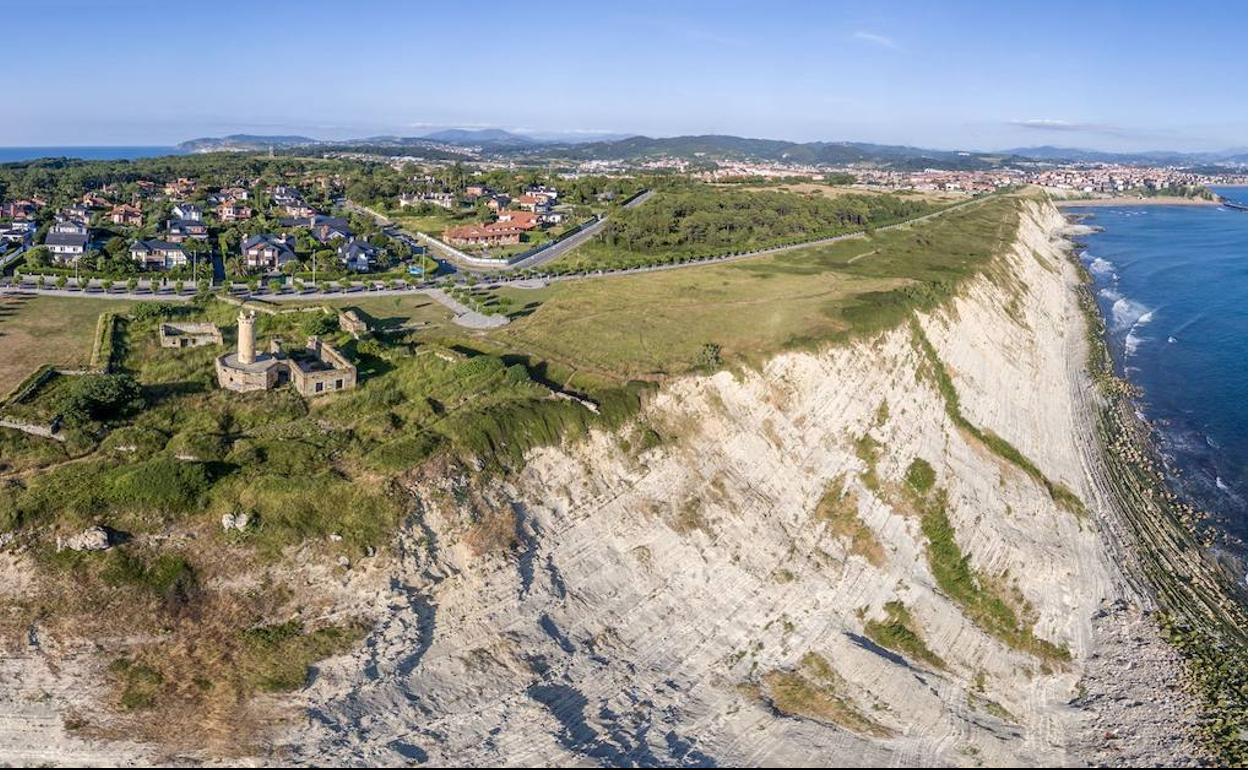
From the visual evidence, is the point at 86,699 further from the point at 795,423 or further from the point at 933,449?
the point at 933,449

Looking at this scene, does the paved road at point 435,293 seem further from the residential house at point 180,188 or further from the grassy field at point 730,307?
the residential house at point 180,188

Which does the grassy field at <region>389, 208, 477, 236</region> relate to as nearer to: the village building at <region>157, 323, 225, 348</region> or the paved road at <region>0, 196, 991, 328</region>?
the paved road at <region>0, 196, 991, 328</region>

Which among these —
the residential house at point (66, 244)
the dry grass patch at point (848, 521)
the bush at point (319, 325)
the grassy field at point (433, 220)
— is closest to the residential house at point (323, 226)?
the grassy field at point (433, 220)

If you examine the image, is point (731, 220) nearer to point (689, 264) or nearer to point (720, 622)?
point (689, 264)

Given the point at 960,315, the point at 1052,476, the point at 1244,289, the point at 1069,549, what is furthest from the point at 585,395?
the point at 1244,289

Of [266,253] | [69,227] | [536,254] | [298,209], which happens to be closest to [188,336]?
[266,253]
